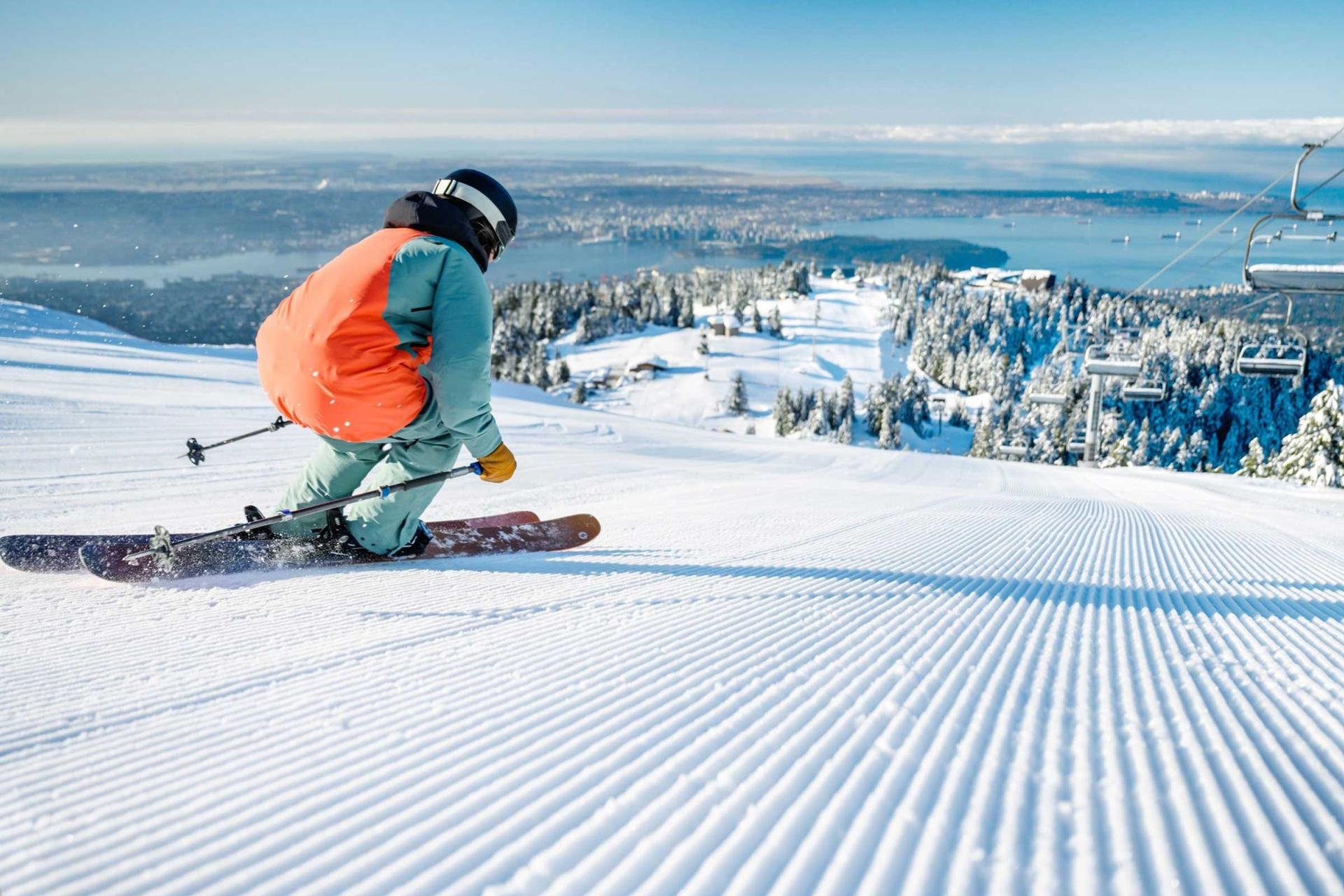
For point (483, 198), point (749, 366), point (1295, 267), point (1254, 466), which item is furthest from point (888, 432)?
point (483, 198)

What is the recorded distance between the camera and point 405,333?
11.2ft

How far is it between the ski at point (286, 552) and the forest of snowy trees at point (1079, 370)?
262 feet

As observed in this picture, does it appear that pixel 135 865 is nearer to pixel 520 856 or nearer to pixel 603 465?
pixel 520 856

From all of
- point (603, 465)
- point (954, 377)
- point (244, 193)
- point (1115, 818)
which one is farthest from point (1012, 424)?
point (1115, 818)

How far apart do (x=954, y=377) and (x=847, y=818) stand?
5335 inches

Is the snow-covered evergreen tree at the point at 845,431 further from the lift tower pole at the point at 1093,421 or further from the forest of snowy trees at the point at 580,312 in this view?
the lift tower pole at the point at 1093,421

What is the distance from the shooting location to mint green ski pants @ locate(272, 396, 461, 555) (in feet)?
12.8

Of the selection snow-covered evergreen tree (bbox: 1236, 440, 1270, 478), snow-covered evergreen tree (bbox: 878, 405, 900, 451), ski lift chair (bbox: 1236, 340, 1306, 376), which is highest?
ski lift chair (bbox: 1236, 340, 1306, 376)

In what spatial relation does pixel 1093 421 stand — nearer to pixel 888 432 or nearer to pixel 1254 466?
pixel 1254 466

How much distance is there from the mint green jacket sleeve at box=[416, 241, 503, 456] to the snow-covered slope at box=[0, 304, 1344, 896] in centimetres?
98

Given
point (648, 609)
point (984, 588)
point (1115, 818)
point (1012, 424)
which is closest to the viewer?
point (1115, 818)

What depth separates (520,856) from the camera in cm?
143

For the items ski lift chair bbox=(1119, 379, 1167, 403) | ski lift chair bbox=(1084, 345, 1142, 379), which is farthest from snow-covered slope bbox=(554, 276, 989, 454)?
ski lift chair bbox=(1119, 379, 1167, 403)

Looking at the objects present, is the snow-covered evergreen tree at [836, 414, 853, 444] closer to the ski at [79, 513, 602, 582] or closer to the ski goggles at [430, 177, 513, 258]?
the ski at [79, 513, 602, 582]
